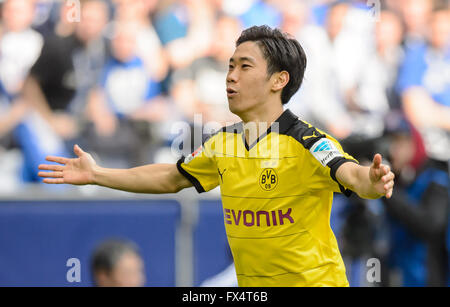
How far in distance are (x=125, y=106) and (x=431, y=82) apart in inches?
156

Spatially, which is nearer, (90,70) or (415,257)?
(415,257)

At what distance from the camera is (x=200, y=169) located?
4.89 meters

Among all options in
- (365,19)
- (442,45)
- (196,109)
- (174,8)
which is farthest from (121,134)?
(442,45)

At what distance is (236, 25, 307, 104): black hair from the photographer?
15.4ft

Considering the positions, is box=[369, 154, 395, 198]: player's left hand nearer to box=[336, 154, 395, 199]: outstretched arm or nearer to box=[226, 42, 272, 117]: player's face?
box=[336, 154, 395, 199]: outstretched arm

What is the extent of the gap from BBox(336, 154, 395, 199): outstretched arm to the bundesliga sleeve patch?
5.1 inches

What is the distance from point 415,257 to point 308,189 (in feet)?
11.4

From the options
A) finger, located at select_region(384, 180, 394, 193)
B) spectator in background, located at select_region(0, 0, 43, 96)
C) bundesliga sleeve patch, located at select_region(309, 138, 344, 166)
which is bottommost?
finger, located at select_region(384, 180, 394, 193)

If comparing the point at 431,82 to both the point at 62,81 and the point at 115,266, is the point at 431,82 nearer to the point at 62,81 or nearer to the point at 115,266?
the point at 62,81

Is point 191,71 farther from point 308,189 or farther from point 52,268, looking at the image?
point 308,189

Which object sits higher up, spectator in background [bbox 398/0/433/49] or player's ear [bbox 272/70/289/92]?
spectator in background [bbox 398/0/433/49]

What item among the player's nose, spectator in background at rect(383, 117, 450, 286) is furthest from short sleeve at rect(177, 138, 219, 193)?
spectator in background at rect(383, 117, 450, 286)

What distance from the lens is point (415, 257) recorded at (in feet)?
24.6

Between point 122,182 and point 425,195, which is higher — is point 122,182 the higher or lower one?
the lower one
